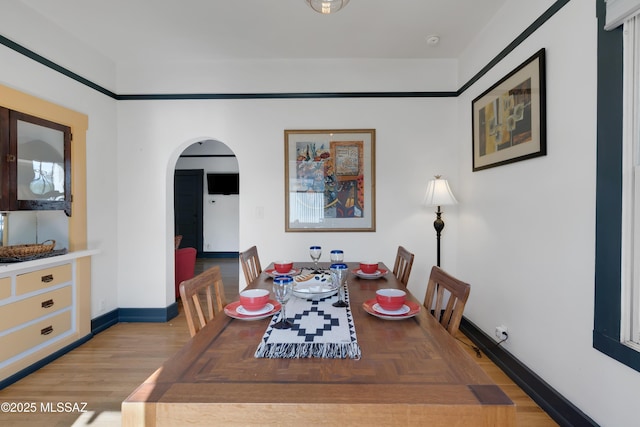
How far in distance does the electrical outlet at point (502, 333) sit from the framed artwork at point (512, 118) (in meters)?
1.28

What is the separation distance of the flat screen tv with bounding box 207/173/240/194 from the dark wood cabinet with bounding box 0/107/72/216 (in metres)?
4.54

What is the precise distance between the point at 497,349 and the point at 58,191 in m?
3.95

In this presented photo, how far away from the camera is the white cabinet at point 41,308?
7.13 ft

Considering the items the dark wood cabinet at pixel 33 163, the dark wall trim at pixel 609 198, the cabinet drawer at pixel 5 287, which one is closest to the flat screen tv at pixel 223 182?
the dark wood cabinet at pixel 33 163

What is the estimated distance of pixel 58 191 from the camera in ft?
8.88

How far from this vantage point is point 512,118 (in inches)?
88.4

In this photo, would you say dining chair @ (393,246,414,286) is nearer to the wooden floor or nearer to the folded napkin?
the folded napkin

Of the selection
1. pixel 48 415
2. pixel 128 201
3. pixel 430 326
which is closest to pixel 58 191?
pixel 128 201

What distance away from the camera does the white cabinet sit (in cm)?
217

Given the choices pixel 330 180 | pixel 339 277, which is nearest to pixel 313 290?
pixel 339 277

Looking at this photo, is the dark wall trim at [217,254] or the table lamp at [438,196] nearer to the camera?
the table lamp at [438,196]

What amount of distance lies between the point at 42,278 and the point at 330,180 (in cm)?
263

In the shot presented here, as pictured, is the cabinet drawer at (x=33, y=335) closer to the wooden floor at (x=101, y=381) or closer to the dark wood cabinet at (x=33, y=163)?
the wooden floor at (x=101, y=381)

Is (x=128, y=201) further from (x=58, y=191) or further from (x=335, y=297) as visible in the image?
(x=335, y=297)
